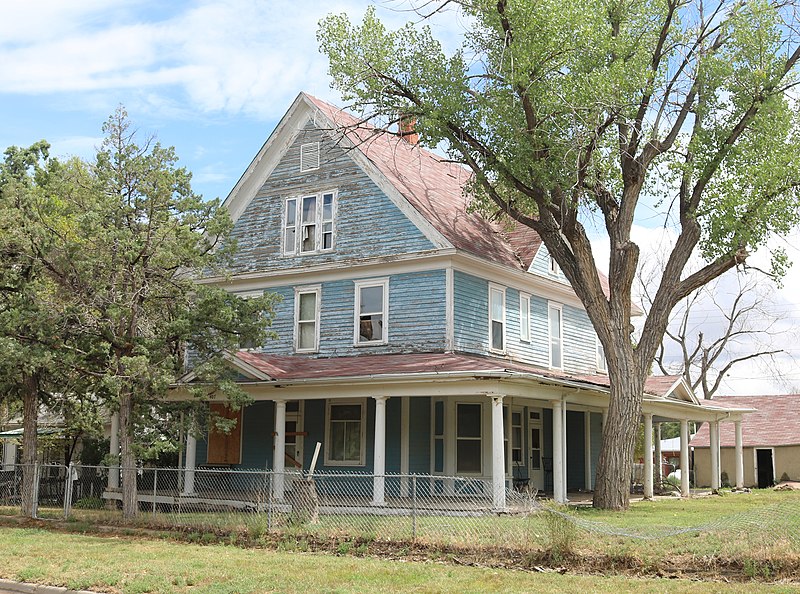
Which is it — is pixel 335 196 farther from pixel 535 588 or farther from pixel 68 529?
pixel 535 588

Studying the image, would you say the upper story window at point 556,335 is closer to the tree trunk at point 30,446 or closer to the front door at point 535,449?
the front door at point 535,449

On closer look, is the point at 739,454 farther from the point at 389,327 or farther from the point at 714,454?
the point at 389,327

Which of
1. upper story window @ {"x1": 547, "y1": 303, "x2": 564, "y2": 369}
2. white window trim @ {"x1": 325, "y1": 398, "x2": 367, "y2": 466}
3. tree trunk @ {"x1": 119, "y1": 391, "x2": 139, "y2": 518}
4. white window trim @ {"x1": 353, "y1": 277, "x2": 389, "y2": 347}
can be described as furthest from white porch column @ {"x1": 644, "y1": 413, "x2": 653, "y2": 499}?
tree trunk @ {"x1": 119, "y1": 391, "x2": 139, "y2": 518}

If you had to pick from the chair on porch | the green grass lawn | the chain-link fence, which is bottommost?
the green grass lawn

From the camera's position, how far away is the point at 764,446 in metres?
39.4

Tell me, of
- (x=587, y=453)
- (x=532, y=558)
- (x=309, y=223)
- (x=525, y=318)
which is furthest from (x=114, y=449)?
(x=532, y=558)

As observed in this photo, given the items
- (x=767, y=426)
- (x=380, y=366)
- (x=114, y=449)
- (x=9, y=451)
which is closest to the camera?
(x=380, y=366)

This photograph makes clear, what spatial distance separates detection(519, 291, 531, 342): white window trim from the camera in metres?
25.8

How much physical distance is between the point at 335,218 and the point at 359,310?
2848 millimetres

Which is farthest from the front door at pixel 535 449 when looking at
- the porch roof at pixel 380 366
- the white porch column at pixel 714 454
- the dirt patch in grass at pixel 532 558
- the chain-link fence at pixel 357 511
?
the dirt patch in grass at pixel 532 558

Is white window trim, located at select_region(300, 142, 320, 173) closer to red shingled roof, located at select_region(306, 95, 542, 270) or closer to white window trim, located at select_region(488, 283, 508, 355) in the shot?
red shingled roof, located at select_region(306, 95, 542, 270)

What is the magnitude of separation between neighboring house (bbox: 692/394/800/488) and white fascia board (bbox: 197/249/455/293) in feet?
72.1

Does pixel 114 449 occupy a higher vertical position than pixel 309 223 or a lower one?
lower

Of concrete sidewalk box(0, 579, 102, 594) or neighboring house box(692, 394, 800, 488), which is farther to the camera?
neighboring house box(692, 394, 800, 488)
